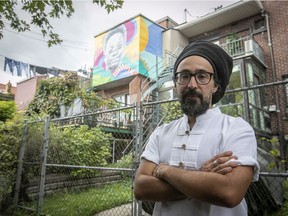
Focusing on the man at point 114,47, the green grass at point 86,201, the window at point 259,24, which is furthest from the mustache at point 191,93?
the man at point 114,47

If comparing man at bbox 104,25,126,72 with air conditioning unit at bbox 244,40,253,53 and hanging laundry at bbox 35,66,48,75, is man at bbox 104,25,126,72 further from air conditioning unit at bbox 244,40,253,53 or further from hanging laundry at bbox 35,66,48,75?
air conditioning unit at bbox 244,40,253,53

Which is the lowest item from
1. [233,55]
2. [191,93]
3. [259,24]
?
[191,93]

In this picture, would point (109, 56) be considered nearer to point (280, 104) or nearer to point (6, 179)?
point (280, 104)

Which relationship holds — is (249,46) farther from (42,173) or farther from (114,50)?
(42,173)

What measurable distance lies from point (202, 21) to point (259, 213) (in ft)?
37.3

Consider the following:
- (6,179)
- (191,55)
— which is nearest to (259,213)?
(191,55)

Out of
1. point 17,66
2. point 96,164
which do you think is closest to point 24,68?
point 17,66

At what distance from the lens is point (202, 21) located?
43.7ft

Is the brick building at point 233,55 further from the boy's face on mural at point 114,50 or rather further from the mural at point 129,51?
the boy's face on mural at point 114,50

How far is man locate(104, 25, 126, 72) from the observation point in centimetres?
1505

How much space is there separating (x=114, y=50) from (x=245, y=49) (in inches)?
322

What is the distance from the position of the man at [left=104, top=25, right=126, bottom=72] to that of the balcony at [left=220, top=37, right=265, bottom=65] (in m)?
6.57

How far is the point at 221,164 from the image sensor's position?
133cm

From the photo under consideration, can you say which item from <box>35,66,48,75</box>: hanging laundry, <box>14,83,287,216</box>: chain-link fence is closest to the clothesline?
<box>35,66,48,75</box>: hanging laundry
